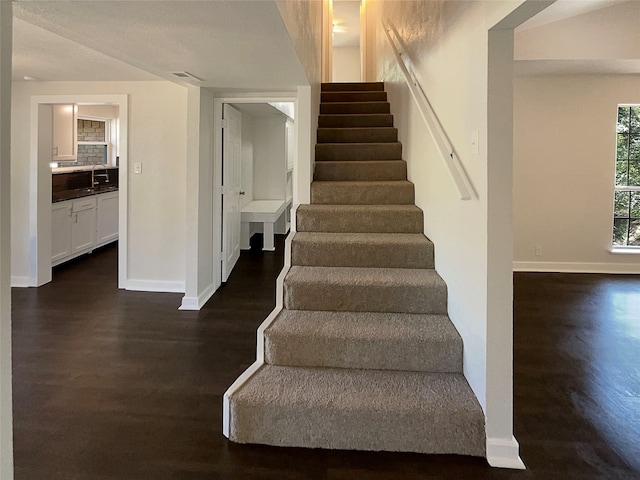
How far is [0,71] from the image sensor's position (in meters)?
1.50

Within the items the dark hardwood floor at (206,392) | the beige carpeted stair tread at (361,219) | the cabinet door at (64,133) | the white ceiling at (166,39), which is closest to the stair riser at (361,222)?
the beige carpeted stair tread at (361,219)

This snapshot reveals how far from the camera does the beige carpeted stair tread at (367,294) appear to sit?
284cm

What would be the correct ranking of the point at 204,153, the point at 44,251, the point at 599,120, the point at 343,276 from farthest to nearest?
the point at 599,120 → the point at 44,251 → the point at 204,153 → the point at 343,276

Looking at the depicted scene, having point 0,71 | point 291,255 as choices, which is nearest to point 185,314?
point 291,255

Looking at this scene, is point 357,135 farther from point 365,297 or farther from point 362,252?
point 365,297

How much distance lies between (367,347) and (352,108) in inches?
144

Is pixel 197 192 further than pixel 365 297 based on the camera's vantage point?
Yes

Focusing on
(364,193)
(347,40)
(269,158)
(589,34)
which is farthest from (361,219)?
(347,40)

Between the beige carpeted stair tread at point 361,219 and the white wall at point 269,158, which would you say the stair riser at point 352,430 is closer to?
the beige carpeted stair tread at point 361,219

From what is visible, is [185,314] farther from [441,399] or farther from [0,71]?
[0,71]

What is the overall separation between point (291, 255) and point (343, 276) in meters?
0.48

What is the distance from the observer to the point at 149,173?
482 cm

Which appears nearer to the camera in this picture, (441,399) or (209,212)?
(441,399)

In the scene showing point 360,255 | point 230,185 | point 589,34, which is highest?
point 589,34
